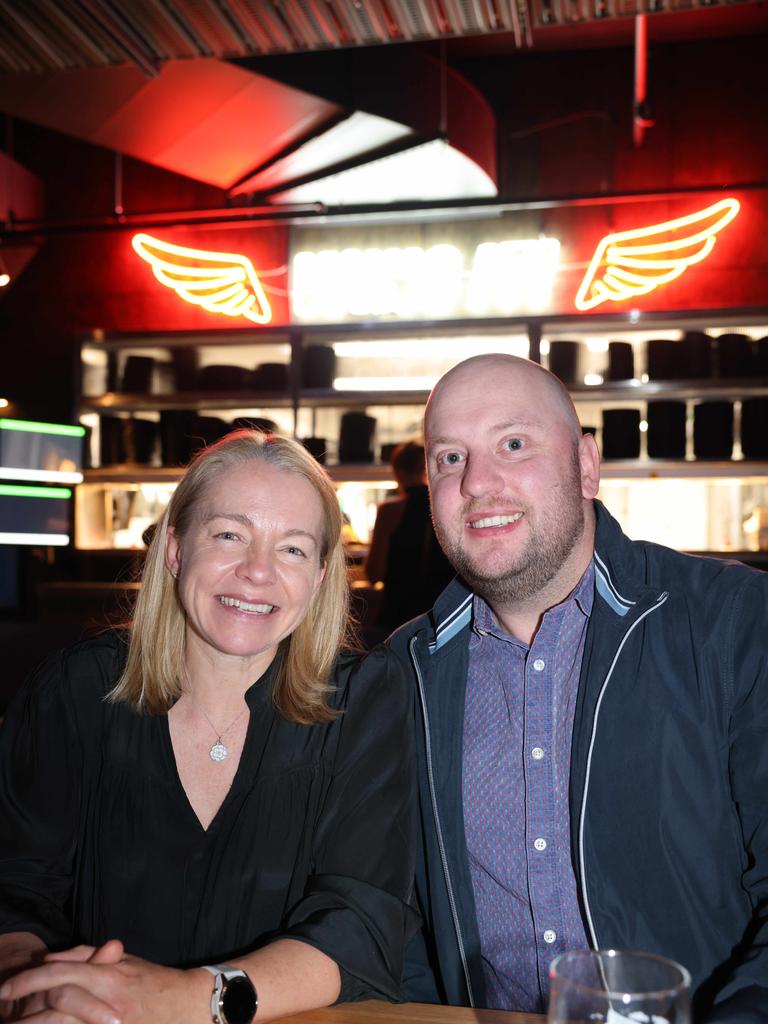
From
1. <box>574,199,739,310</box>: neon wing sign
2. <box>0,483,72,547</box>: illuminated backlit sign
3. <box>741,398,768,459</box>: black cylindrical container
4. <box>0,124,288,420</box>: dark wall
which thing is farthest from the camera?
<box>0,124,288,420</box>: dark wall

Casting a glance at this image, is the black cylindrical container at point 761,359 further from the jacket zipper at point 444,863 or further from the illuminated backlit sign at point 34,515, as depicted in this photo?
the jacket zipper at point 444,863

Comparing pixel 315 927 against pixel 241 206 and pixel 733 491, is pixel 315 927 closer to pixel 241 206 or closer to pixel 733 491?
pixel 733 491

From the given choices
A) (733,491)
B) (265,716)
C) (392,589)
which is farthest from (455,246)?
(265,716)

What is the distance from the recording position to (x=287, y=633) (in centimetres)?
182

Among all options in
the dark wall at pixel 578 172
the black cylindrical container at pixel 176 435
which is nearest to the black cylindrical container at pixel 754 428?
the dark wall at pixel 578 172

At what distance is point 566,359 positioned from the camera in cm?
555

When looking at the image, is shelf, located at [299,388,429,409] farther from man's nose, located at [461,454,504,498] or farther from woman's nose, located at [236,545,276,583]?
woman's nose, located at [236,545,276,583]

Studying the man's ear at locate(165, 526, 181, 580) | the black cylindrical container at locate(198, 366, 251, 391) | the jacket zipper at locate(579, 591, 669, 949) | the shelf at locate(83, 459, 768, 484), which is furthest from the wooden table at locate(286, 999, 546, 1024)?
the black cylindrical container at locate(198, 366, 251, 391)

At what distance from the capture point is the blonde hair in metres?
1.80

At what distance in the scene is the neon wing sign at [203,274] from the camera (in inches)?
240

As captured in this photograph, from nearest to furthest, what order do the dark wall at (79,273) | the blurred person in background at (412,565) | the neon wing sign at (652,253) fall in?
1. the blurred person in background at (412,565)
2. the neon wing sign at (652,253)
3. the dark wall at (79,273)

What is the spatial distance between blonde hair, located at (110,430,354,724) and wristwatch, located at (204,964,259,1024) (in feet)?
1.67

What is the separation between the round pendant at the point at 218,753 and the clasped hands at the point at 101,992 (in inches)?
19.9

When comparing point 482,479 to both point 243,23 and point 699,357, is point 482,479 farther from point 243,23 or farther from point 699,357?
point 699,357
